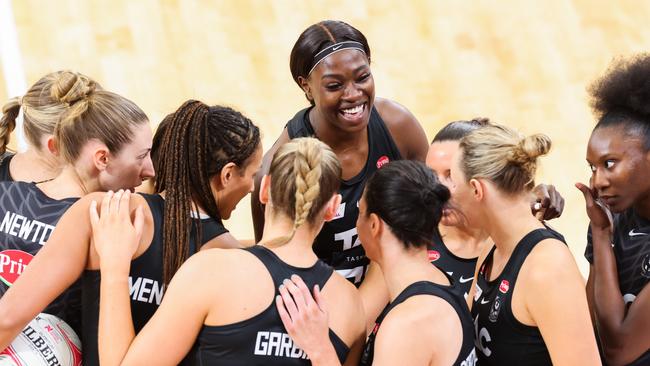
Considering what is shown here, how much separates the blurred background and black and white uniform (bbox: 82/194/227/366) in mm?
3777

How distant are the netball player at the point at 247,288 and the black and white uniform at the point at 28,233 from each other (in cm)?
27

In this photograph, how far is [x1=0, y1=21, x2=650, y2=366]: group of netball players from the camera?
2.32 metres

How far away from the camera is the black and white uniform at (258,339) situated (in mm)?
2297

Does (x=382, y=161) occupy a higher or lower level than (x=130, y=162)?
lower

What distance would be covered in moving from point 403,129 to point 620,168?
120 centimetres

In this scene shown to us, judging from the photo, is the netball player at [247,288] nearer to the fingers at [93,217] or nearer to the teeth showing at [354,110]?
the fingers at [93,217]

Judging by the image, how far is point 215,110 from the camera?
2.73m

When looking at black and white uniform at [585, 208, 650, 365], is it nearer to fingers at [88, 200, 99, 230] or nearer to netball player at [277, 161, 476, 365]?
netball player at [277, 161, 476, 365]

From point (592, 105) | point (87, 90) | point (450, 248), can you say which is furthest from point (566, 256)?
point (87, 90)

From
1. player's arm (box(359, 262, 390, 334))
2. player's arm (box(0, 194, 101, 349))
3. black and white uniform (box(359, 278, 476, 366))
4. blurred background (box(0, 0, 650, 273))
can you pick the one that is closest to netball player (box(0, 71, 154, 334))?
player's arm (box(0, 194, 101, 349))

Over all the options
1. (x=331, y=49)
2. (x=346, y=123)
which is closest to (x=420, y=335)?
(x=346, y=123)

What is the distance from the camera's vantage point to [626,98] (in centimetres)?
278

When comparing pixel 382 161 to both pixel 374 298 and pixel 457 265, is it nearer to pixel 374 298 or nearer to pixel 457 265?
pixel 457 265

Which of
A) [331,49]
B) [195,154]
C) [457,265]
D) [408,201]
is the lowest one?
[457,265]
